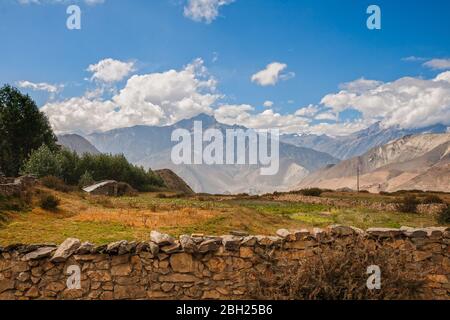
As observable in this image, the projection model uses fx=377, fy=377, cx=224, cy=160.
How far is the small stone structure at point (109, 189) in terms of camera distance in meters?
55.9

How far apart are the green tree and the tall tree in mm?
8880

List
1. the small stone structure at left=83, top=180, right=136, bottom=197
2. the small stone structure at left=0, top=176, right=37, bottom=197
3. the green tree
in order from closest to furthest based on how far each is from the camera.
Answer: the small stone structure at left=0, top=176, right=37, bottom=197, the green tree, the small stone structure at left=83, top=180, right=136, bottom=197

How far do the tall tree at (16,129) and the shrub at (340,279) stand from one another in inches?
2586

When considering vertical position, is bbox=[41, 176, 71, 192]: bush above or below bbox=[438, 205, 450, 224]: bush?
above

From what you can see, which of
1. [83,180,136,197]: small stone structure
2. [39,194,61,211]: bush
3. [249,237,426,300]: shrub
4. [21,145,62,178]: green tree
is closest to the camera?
[249,237,426,300]: shrub

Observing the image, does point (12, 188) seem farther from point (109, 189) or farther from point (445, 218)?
point (445, 218)

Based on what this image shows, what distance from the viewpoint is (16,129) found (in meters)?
67.5

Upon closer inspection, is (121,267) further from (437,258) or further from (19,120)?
(19,120)

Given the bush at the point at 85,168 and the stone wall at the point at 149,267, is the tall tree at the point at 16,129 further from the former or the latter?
the stone wall at the point at 149,267

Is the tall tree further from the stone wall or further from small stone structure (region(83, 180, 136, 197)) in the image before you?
the stone wall

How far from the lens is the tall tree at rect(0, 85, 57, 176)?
6588 centimetres

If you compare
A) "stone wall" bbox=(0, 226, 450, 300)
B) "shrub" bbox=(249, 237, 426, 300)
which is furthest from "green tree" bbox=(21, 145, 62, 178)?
"shrub" bbox=(249, 237, 426, 300)

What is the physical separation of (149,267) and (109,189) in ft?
172
